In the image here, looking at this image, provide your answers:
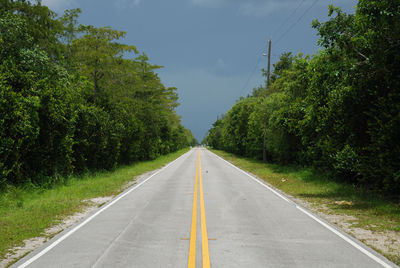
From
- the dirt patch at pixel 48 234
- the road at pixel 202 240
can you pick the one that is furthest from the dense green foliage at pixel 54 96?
the road at pixel 202 240

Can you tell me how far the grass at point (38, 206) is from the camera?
749 centimetres

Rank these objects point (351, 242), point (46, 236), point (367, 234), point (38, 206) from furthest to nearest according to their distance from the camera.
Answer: point (38, 206), point (367, 234), point (46, 236), point (351, 242)

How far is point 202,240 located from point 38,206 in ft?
22.6

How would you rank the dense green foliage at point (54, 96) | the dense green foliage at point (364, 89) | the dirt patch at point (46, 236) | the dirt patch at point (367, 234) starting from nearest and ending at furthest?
1. the dirt patch at point (46, 236)
2. the dirt patch at point (367, 234)
3. the dense green foliage at point (364, 89)
4. the dense green foliage at point (54, 96)

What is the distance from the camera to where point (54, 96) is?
14.4m

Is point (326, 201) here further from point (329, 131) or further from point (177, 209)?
point (177, 209)

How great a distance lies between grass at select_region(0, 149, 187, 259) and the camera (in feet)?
24.6

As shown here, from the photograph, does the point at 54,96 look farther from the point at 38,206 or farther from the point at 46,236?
the point at 46,236

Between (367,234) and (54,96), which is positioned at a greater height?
(54,96)

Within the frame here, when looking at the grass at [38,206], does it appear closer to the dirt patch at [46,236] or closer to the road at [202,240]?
the dirt patch at [46,236]

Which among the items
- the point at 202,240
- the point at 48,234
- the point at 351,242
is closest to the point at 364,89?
the point at 351,242

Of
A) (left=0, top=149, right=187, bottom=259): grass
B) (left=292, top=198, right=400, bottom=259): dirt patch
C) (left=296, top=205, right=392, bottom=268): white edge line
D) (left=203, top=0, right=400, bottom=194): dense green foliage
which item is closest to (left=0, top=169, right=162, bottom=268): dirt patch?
(left=0, top=149, right=187, bottom=259): grass

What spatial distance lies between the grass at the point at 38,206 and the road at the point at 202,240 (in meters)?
0.94

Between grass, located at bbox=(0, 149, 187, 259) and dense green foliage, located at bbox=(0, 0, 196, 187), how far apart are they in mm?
848
